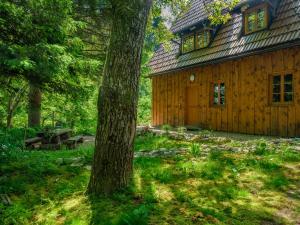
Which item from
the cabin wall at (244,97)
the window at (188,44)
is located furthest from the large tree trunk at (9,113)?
the window at (188,44)

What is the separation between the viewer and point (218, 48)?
13.8 metres

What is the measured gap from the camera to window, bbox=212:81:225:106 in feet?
46.0

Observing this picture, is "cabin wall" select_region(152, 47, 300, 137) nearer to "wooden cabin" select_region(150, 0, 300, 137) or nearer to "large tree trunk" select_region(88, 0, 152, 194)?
"wooden cabin" select_region(150, 0, 300, 137)

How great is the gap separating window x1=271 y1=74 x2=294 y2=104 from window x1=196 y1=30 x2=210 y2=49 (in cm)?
432

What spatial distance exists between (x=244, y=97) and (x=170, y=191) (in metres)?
8.75

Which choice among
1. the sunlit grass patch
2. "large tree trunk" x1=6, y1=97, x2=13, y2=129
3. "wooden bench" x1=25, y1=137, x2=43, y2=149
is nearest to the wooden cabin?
the sunlit grass patch

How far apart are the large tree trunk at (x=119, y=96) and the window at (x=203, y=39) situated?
A: 1091cm

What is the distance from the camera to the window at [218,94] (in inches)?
552

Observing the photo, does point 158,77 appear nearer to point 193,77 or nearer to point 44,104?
point 193,77

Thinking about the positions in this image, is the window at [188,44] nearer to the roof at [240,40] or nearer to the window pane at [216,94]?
the roof at [240,40]

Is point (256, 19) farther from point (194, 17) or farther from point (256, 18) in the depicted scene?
point (194, 17)

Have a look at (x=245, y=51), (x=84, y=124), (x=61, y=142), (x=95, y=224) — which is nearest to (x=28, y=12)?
(x=95, y=224)

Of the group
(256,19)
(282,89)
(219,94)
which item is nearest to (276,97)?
(282,89)

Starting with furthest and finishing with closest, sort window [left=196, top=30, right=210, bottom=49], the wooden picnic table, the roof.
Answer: window [left=196, top=30, right=210, bottom=49] → the wooden picnic table → the roof
